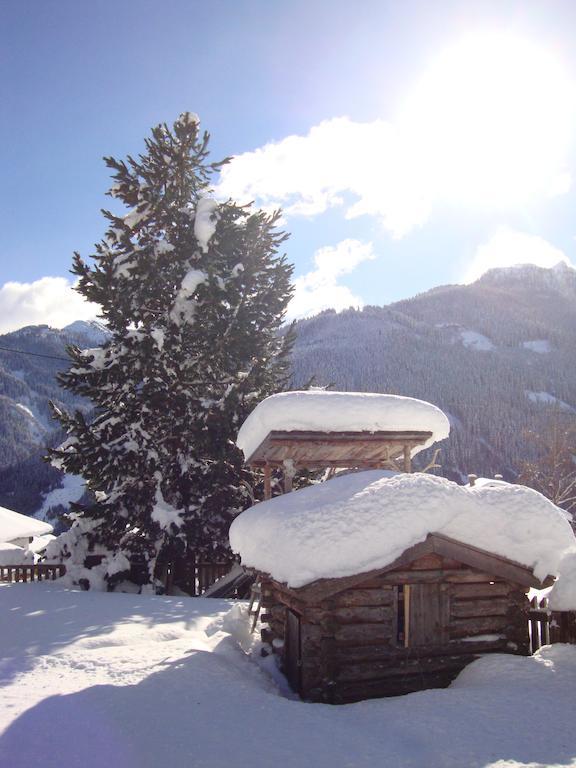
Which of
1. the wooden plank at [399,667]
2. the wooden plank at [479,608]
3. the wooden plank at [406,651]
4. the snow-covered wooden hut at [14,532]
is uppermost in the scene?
the wooden plank at [479,608]

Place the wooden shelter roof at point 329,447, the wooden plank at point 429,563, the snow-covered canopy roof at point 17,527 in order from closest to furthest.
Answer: the wooden plank at point 429,563, the wooden shelter roof at point 329,447, the snow-covered canopy roof at point 17,527

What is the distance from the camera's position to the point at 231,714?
6770 millimetres

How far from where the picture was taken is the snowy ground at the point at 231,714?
221 inches

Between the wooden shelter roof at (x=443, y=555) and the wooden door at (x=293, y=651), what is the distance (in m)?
1.28

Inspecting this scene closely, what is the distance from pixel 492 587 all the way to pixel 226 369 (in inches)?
430

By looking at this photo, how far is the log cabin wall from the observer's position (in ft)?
27.4

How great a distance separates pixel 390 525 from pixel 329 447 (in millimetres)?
3309

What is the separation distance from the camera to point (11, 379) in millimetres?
147750

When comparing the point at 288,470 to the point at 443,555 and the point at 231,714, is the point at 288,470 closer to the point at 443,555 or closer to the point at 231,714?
the point at 443,555

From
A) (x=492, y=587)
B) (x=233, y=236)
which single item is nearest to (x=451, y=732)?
(x=492, y=587)

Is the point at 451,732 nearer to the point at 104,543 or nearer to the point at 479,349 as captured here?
the point at 104,543

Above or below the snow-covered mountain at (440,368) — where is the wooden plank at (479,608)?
below

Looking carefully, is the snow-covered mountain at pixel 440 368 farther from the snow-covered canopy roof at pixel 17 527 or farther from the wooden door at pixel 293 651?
the wooden door at pixel 293 651

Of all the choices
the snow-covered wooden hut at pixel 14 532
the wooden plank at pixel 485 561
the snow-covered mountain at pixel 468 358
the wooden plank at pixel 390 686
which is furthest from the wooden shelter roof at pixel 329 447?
the snow-covered mountain at pixel 468 358
